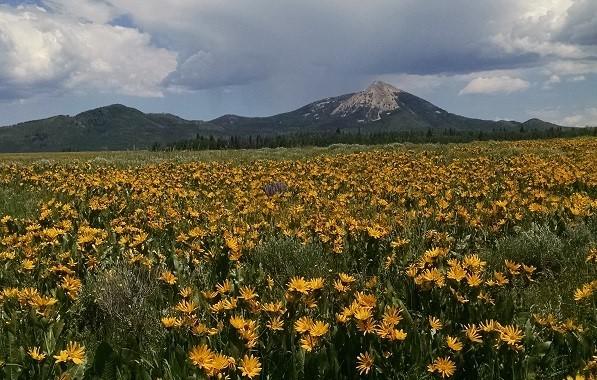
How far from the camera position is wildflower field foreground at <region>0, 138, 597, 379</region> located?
3.20 m

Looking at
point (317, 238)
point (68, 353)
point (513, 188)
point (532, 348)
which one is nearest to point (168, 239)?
point (317, 238)

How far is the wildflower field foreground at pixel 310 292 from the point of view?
10.5 ft

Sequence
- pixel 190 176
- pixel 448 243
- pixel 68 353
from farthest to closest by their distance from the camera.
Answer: pixel 190 176 < pixel 448 243 < pixel 68 353

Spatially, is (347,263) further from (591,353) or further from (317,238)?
(591,353)

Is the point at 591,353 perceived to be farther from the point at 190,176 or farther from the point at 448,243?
the point at 190,176

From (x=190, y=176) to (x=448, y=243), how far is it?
390 inches

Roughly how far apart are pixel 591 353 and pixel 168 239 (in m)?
5.57

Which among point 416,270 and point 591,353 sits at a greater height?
point 416,270

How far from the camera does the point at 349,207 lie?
9305mm

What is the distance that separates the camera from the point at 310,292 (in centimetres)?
374

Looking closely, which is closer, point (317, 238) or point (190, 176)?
point (317, 238)

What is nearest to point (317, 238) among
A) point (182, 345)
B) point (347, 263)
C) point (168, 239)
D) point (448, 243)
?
point (347, 263)

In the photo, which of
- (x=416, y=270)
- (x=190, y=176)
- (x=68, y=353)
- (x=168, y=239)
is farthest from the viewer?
(x=190, y=176)

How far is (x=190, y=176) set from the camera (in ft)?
47.5
